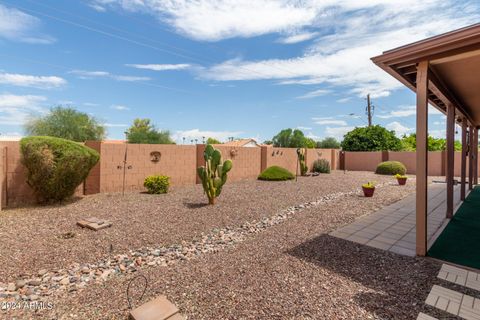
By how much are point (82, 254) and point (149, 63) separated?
14664 millimetres

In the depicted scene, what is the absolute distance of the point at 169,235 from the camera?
480 centimetres

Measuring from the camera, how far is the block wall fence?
6.39 m

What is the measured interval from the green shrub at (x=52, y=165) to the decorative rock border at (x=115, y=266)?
3416 millimetres

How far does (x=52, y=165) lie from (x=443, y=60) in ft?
25.7

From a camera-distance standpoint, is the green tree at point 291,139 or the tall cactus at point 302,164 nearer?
the tall cactus at point 302,164

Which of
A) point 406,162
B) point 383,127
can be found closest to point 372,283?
point 406,162

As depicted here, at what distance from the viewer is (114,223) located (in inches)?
207

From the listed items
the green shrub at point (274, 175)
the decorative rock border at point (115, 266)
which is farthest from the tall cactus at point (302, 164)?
the decorative rock border at point (115, 266)

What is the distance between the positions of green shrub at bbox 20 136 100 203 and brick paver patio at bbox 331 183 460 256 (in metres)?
6.30

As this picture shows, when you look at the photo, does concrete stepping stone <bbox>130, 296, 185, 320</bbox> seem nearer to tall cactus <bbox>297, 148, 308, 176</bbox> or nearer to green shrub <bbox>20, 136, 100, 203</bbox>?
green shrub <bbox>20, 136, 100, 203</bbox>

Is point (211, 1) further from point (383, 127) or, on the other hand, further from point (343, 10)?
point (383, 127)

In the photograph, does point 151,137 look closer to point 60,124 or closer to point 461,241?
point 60,124

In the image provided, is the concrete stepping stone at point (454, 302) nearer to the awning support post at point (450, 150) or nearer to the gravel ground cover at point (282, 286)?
the gravel ground cover at point (282, 286)

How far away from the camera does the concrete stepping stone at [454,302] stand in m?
2.39
